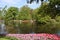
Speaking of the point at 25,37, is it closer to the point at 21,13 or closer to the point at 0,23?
the point at 0,23

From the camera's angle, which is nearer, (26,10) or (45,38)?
(45,38)

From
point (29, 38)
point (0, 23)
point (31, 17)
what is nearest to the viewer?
point (29, 38)

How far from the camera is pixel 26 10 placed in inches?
3393

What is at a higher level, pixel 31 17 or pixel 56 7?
pixel 56 7

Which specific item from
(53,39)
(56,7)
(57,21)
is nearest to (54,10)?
(56,7)

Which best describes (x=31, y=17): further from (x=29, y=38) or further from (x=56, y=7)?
(x=29, y=38)

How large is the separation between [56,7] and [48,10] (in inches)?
58.6

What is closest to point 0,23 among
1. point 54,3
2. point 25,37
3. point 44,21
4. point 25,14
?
point 44,21

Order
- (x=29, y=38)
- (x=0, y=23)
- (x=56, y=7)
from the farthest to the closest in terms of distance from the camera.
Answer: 1. (x=0, y=23)
2. (x=56, y=7)
3. (x=29, y=38)

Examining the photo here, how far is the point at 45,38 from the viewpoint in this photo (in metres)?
17.2

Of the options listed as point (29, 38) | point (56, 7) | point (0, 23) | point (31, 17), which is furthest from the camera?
point (31, 17)

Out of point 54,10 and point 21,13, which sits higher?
point 54,10

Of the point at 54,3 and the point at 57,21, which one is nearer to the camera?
the point at 54,3

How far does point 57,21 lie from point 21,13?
23.9 meters
